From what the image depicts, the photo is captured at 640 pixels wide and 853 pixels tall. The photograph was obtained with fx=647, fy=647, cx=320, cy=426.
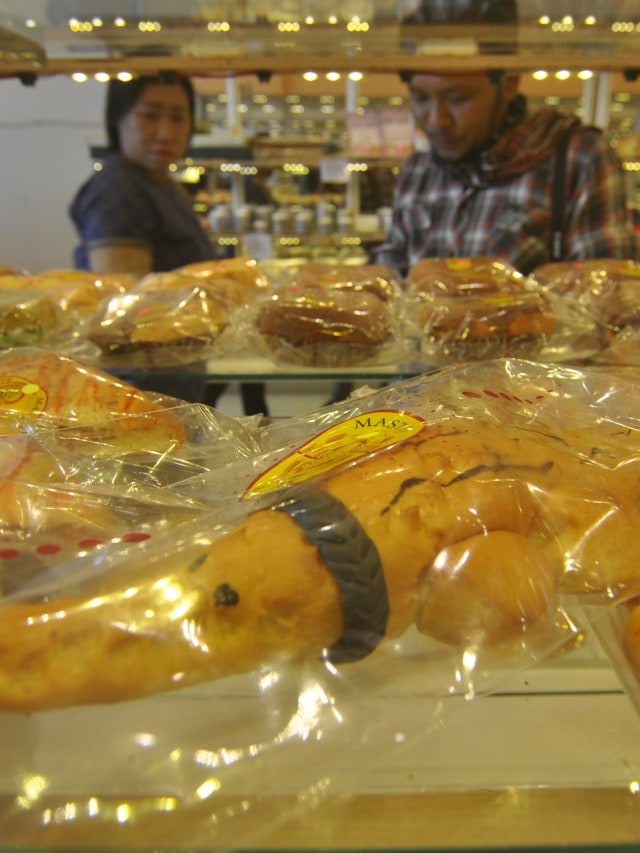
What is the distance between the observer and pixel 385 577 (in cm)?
42

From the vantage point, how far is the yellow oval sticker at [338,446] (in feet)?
1.66

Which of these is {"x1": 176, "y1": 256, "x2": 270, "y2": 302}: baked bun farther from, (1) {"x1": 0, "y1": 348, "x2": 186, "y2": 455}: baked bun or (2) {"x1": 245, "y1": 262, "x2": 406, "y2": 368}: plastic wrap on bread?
(1) {"x1": 0, "y1": 348, "x2": 186, "y2": 455}: baked bun

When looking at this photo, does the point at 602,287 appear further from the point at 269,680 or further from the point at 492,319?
the point at 269,680

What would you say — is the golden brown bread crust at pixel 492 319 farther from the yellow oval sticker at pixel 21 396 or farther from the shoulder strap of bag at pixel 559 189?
the shoulder strap of bag at pixel 559 189

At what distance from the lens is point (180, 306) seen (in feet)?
3.74

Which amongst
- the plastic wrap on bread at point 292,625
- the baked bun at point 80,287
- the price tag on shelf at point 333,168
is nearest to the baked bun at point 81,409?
the plastic wrap on bread at point 292,625

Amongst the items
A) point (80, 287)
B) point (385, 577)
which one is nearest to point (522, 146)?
point (80, 287)

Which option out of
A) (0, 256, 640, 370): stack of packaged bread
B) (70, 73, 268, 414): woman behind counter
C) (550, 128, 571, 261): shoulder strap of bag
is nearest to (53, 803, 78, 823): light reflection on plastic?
(0, 256, 640, 370): stack of packaged bread

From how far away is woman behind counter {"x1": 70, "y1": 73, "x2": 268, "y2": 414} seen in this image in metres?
1.76

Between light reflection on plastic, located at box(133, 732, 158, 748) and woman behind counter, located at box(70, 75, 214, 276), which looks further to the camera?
woman behind counter, located at box(70, 75, 214, 276)

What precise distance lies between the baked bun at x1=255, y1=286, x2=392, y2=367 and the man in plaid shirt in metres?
0.98

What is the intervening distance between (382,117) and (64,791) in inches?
151

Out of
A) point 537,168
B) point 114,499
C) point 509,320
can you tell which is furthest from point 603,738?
point 537,168

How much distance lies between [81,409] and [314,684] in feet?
1.53
